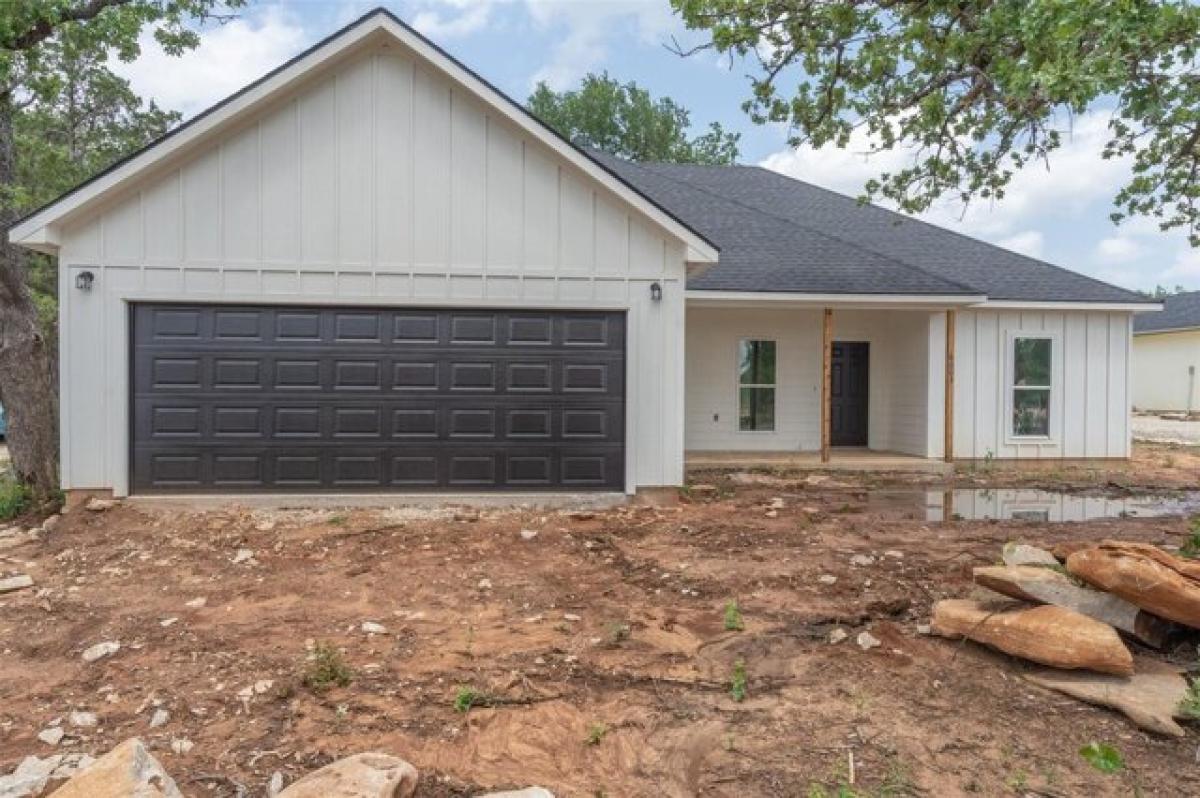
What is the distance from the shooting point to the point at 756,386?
13.2 meters

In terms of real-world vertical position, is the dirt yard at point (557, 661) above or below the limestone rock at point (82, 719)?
above

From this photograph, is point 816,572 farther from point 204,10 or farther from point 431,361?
point 204,10

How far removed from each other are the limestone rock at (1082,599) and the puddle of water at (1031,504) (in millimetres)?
3598

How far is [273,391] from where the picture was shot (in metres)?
8.38

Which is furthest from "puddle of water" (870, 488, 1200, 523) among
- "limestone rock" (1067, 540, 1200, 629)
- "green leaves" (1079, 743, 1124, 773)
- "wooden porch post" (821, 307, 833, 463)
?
"green leaves" (1079, 743, 1124, 773)

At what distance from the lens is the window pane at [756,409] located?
43.4ft

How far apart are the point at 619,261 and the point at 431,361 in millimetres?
2586

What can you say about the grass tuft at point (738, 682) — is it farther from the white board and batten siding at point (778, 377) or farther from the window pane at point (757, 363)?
the window pane at point (757, 363)

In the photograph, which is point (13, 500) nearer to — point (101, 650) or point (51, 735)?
point (101, 650)

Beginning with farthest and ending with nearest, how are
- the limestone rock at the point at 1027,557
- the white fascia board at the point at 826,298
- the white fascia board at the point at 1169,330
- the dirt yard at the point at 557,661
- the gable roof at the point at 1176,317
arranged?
the gable roof at the point at 1176,317
the white fascia board at the point at 1169,330
the white fascia board at the point at 826,298
the limestone rock at the point at 1027,557
the dirt yard at the point at 557,661

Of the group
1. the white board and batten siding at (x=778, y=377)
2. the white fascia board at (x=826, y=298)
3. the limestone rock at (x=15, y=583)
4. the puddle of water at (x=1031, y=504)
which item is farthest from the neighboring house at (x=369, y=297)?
the white board and batten siding at (x=778, y=377)

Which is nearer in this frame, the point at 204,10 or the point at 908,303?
the point at 204,10

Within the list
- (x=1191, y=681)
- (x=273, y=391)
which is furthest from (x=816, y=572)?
(x=273, y=391)

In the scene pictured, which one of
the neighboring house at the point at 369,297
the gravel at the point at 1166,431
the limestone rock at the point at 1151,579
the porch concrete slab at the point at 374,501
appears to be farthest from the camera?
the gravel at the point at 1166,431
